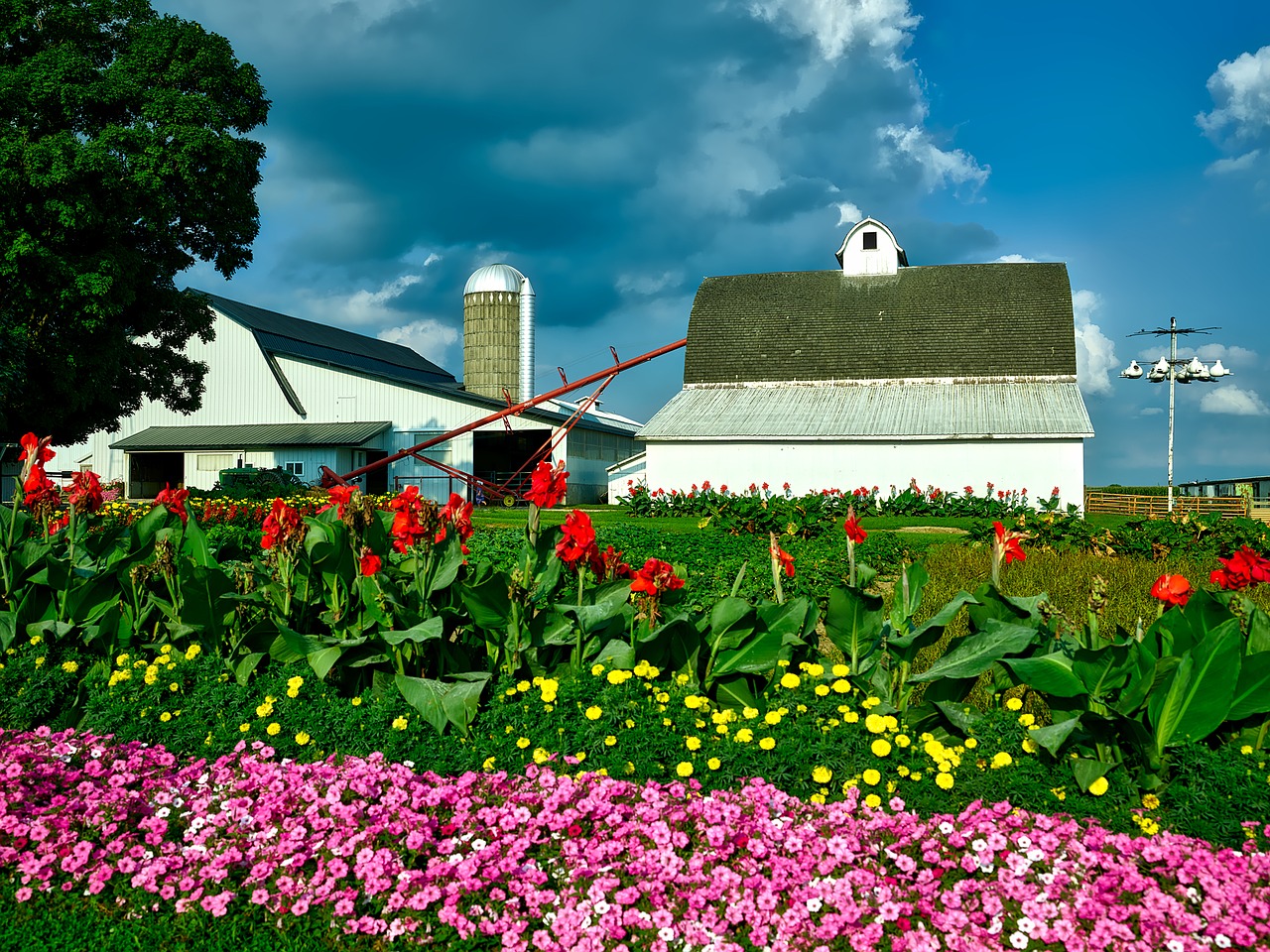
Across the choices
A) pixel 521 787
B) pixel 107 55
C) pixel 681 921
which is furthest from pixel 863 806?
pixel 107 55

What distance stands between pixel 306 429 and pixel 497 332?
28.4 ft

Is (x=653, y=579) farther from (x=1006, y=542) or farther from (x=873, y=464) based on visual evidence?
(x=873, y=464)

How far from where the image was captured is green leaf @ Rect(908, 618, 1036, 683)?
4.06 meters

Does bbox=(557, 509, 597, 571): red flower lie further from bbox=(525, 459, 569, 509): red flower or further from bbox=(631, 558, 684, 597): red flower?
bbox=(631, 558, 684, 597): red flower

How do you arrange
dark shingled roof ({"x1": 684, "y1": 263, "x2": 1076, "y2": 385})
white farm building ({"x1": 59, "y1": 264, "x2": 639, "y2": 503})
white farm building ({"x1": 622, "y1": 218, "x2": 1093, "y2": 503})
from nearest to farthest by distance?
white farm building ({"x1": 622, "y1": 218, "x2": 1093, "y2": 503}) < dark shingled roof ({"x1": 684, "y1": 263, "x2": 1076, "y2": 385}) < white farm building ({"x1": 59, "y1": 264, "x2": 639, "y2": 503})

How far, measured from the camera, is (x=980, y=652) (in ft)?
13.6

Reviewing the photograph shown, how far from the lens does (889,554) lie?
39.2 feet

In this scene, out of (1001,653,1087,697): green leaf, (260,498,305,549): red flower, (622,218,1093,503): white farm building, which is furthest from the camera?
(622,218,1093,503): white farm building

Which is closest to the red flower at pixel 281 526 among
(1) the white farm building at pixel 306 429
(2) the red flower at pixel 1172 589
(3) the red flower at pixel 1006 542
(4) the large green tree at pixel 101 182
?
(3) the red flower at pixel 1006 542

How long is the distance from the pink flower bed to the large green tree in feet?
66.7

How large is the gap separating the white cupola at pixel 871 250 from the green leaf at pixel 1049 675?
31.6 meters

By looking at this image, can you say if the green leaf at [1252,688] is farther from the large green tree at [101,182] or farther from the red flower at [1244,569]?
the large green tree at [101,182]

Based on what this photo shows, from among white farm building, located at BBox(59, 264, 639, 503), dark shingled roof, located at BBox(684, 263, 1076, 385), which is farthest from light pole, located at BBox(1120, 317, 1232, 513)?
white farm building, located at BBox(59, 264, 639, 503)

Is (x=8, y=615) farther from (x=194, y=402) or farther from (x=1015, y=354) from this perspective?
(x=1015, y=354)
